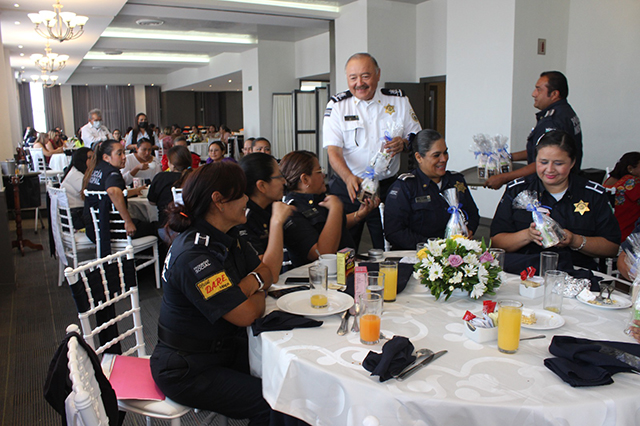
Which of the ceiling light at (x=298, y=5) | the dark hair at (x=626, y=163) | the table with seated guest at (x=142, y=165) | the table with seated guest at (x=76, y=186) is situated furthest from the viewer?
the ceiling light at (x=298, y=5)

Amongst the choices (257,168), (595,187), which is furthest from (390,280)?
(595,187)

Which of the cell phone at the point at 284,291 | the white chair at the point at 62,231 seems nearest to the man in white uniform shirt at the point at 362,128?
the cell phone at the point at 284,291

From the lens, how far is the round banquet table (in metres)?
1.17

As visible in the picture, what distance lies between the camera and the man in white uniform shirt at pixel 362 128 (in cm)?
333

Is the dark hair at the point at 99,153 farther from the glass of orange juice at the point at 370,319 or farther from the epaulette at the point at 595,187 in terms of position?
the epaulette at the point at 595,187

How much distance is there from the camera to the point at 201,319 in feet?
5.70

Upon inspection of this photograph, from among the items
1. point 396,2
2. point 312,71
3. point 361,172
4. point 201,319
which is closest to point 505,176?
point 361,172

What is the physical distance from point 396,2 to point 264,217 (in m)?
6.71

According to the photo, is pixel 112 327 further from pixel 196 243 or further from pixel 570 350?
pixel 570 350

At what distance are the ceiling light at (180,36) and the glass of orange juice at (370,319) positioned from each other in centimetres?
1068

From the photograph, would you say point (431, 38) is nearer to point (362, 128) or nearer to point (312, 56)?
point (312, 56)

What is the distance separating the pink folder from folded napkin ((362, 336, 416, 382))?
828mm

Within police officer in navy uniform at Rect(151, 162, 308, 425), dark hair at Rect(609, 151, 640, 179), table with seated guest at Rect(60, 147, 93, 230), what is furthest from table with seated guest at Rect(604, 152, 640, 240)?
table with seated guest at Rect(60, 147, 93, 230)

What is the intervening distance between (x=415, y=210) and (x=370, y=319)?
1531 mm
